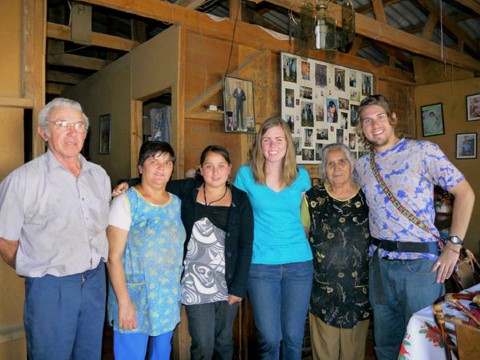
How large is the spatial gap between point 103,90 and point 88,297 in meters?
3.63

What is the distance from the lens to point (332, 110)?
4535 mm

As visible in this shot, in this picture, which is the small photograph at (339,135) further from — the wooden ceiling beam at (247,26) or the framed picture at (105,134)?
the framed picture at (105,134)

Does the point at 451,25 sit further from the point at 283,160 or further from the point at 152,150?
the point at 152,150

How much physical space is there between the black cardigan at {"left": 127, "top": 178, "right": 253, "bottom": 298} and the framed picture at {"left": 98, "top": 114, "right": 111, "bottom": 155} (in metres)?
2.85

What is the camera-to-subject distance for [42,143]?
2.50 metres

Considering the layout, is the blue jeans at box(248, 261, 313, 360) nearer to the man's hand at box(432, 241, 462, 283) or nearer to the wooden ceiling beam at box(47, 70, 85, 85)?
the man's hand at box(432, 241, 462, 283)

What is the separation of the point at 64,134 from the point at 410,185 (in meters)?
1.68

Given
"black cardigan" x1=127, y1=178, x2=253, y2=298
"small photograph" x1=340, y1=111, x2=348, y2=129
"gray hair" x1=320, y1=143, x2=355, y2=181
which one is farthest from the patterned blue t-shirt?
"small photograph" x1=340, y1=111, x2=348, y2=129

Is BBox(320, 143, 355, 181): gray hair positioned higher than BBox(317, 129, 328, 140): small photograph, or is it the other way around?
BBox(317, 129, 328, 140): small photograph

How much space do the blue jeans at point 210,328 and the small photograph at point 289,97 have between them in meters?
2.54

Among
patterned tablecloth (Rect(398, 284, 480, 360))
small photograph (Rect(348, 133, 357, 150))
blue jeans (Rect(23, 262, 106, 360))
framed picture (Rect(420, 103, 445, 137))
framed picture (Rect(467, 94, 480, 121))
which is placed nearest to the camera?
patterned tablecloth (Rect(398, 284, 480, 360))

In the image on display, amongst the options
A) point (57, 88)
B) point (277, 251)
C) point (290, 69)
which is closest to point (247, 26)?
point (290, 69)

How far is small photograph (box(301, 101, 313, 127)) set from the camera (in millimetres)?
4227

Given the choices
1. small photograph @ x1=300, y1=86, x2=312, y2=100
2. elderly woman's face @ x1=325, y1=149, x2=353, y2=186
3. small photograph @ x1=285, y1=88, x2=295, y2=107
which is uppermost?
small photograph @ x1=300, y1=86, x2=312, y2=100
